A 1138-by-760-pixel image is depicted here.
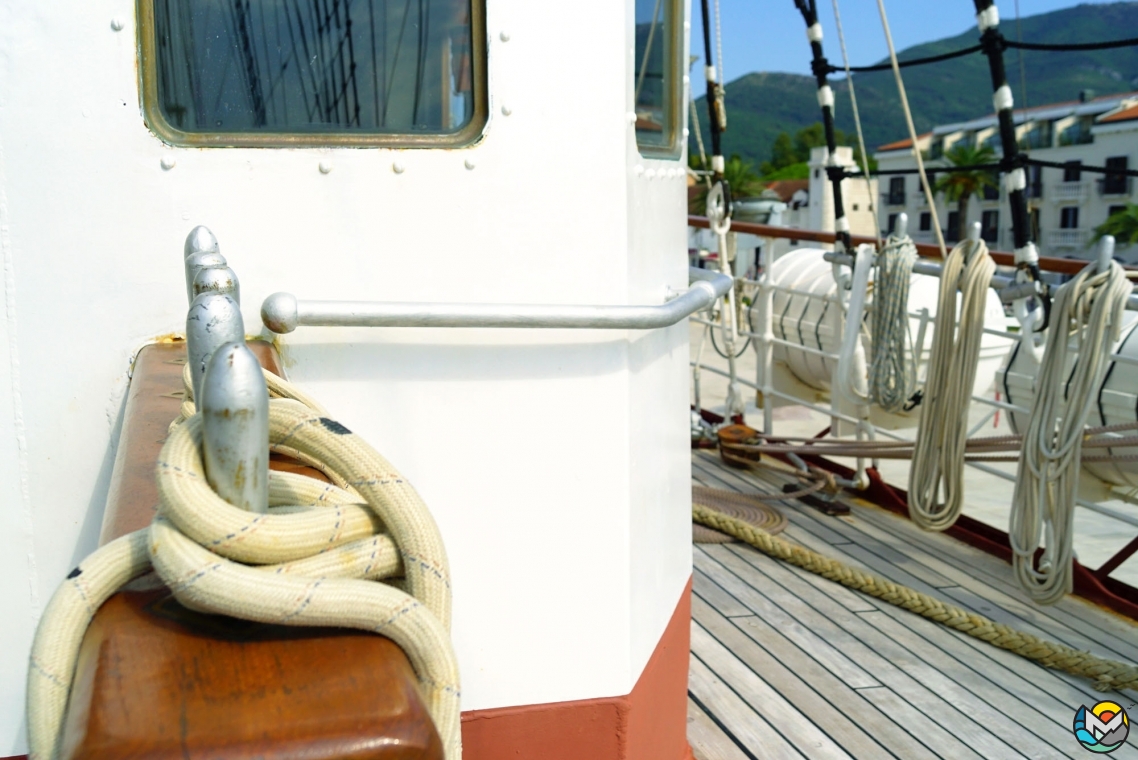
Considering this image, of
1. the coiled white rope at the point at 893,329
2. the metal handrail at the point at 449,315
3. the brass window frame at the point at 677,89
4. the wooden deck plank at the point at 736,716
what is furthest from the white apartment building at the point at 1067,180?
the metal handrail at the point at 449,315

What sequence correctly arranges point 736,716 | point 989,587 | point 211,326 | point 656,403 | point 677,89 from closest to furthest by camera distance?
point 211,326 → point 656,403 → point 677,89 → point 736,716 → point 989,587

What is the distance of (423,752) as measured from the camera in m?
0.54

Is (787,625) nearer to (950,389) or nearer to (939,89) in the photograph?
(950,389)

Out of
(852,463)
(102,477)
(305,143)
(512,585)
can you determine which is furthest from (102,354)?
(852,463)

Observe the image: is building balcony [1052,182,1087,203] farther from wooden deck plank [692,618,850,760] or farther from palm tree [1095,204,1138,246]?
wooden deck plank [692,618,850,760]

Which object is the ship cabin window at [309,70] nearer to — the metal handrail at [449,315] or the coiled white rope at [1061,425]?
the metal handrail at [449,315]

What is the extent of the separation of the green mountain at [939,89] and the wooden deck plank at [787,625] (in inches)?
5424

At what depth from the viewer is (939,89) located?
545 feet

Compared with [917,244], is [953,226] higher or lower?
higher

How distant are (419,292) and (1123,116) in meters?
51.5

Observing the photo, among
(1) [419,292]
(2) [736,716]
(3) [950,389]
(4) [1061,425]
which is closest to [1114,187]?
(3) [950,389]

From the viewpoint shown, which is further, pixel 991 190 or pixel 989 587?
pixel 991 190

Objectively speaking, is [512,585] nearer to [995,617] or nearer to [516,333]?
[516,333]

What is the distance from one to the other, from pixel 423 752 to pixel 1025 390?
4.09 meters
